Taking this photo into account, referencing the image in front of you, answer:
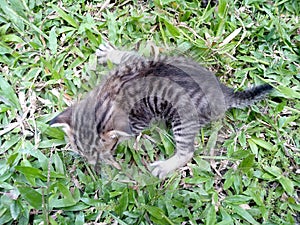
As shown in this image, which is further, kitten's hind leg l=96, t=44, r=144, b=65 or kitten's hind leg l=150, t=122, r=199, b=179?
kitten's hind leg l=96, t=44, r=144, b=65

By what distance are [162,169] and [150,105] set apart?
518 mm

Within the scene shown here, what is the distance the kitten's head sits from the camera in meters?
2.96

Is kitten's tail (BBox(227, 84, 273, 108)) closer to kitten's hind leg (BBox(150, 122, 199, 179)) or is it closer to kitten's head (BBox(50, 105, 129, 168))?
kitten's hind leg (BBox(150, 122, 199, 179))

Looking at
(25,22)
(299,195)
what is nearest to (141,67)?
(25,22)

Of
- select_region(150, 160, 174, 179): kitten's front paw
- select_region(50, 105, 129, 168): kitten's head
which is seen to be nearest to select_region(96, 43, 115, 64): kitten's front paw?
select_region(50, 105, 129, 168): kitten's head

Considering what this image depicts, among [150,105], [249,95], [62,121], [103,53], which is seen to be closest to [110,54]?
[103,53]

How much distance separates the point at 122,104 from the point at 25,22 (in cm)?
125

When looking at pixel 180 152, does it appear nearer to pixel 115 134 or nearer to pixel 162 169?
pixel 162 169

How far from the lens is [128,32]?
3867 mm

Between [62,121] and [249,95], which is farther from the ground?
[62,121]

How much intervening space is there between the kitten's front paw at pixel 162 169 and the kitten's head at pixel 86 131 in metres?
0.52

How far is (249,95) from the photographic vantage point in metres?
3.47

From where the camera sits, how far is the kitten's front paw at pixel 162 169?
345cm

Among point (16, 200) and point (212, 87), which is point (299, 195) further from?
point (16, 200)
